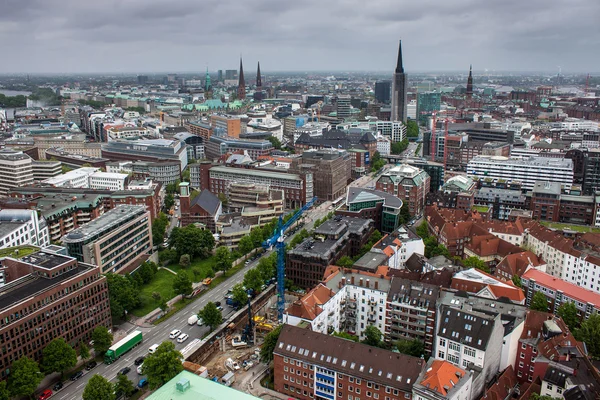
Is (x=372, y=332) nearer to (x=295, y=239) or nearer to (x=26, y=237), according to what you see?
(x=295, y=239)

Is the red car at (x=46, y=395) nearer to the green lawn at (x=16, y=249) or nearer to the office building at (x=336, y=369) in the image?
the green lawn at (x=16, y=249)

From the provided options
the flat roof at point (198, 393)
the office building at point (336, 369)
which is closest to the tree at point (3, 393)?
the flat roof at point (198, 393)

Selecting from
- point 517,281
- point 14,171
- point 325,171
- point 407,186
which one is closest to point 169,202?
point 14,171

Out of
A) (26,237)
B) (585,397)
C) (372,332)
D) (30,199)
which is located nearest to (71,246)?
(26,237)

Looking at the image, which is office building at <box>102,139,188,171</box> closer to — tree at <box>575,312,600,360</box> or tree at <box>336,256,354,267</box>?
tree at <box>336,256,354,267</box>

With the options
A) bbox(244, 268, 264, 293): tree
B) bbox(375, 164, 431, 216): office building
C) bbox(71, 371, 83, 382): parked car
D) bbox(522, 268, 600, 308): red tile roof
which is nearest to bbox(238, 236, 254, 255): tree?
bbox(244, 268, 264, 293): tree

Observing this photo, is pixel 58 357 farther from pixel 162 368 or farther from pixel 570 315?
pixel 570 315
